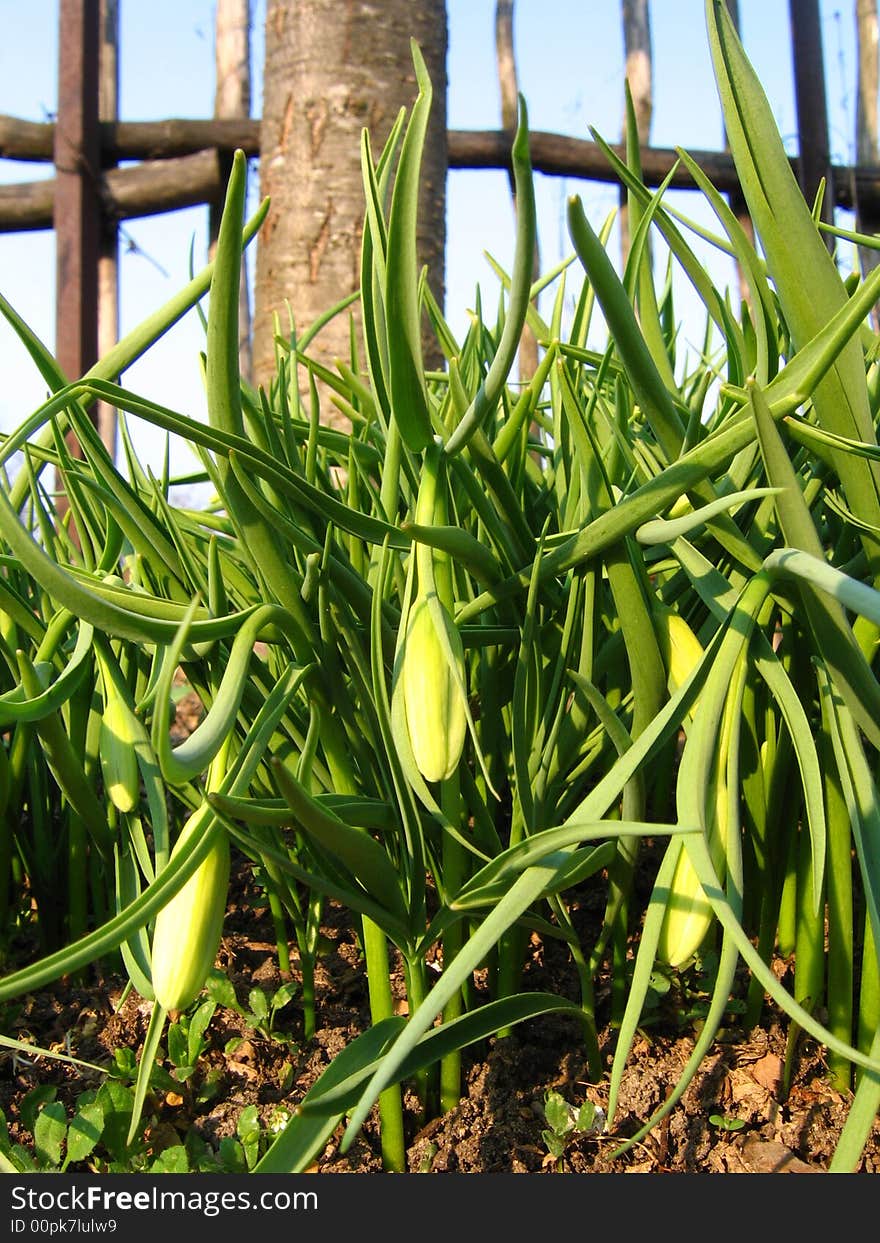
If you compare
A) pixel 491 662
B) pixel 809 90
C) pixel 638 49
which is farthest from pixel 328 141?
pixel 638 49

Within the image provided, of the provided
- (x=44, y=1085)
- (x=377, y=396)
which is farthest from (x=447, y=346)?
(x=44, y=1085)

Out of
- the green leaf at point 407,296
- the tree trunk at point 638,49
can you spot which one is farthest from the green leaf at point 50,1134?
the tree trunk at point 638,49

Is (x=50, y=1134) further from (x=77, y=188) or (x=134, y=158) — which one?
(x=134, y=158)

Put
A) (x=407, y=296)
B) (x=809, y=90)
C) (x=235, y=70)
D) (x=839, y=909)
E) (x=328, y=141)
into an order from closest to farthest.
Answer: (x=407, y=296)
(x=839, y=909)
(x=328, y=141)
(x=809, y=90)
(x=235, y=70)

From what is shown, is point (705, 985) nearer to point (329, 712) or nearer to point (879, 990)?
point (879, 990)

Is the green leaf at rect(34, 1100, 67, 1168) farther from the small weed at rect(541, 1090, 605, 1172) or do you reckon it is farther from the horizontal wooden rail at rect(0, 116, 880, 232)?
the horizontal wooden rail at rect(0, 116, 880, 232)

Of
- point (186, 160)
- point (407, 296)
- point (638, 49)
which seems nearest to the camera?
point (407, 296)

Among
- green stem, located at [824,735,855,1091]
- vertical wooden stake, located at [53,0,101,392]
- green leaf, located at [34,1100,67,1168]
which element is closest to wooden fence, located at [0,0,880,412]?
vertical wooden stake, located at [53,0,101,392]

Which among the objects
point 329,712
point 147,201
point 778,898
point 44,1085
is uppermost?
point 147,201
